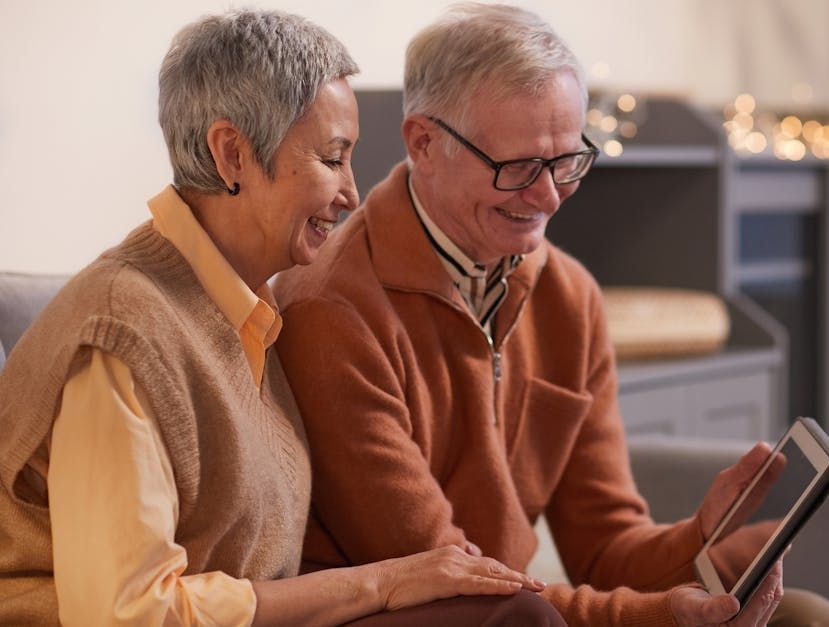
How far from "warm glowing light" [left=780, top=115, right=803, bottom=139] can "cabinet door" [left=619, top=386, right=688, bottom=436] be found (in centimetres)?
160

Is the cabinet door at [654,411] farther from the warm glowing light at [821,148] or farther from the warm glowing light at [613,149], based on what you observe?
the warm glowing light at [821,148]

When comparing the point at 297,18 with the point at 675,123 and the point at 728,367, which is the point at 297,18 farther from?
the point at 675,123

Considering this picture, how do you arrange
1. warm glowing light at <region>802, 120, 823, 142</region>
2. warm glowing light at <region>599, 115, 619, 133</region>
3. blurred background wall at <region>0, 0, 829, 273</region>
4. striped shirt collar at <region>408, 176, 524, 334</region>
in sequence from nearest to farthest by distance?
striped shirt collar at <region>408, 176, 524, 334</region> < blurred background wall at <region>0, 0, 829, 273</region> < warm glowing light at <region>599, 115, 619, 133</region> < warm glowing light at <region>802, 120, 823, 142</region>

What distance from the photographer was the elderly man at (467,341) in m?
1.48

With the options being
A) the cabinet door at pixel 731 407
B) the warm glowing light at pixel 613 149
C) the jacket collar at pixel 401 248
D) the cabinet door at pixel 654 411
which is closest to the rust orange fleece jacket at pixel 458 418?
the jacket collar at pixel 401 248

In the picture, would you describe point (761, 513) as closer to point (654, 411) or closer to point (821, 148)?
point (654, 411)

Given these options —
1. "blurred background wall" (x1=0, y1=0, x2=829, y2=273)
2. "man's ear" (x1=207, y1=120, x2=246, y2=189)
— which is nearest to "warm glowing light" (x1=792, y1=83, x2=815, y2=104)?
"blurred background wall" (x1=0, y1=0, x2=829, y2=273)

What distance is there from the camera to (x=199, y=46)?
4.17 feet

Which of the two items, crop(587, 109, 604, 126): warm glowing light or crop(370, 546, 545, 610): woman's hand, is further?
crop(587, 109, 604, 126): warm glowing light

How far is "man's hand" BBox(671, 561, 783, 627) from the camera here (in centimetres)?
140

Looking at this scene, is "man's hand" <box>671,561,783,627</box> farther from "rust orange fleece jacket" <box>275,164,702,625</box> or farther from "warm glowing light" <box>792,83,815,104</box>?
"warm glowing light" <box>792,83,815,104</box>

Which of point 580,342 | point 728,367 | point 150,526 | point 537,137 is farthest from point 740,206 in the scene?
point 150,526

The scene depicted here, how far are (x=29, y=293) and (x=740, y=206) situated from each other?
7.13 feet

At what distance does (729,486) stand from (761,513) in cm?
11
